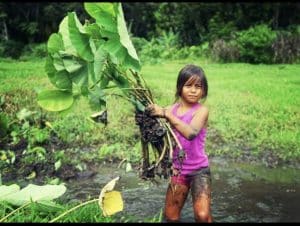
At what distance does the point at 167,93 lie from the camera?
324 inches

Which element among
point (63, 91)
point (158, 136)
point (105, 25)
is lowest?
point (158, 136)

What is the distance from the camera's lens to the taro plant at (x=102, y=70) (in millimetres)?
3387

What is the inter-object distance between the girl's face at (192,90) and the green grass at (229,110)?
2.53m

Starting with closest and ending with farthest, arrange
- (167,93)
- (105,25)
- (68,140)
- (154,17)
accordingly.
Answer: (105,25) → (68,140) → (167,93) → (154,17)

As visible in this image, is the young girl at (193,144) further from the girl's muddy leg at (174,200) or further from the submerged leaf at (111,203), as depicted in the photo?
the submerged leaf at (111,203)

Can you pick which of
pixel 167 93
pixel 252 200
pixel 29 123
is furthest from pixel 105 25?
pixel 167 93

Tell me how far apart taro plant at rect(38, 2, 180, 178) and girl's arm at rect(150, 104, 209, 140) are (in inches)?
2.2

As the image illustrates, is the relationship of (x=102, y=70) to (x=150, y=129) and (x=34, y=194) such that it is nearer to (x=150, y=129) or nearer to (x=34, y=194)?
(x=150, y=129)

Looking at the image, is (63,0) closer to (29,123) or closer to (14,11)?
(14,11)

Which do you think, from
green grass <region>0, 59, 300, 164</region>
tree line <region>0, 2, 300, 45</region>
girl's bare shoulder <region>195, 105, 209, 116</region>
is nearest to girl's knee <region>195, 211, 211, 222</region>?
girl's bare shoulder <region>195, 105, 209, 116</region>

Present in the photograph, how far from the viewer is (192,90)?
3.59 m

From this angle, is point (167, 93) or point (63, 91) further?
point (167, 93)

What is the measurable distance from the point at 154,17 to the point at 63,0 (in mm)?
4298

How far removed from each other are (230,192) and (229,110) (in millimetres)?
2559
